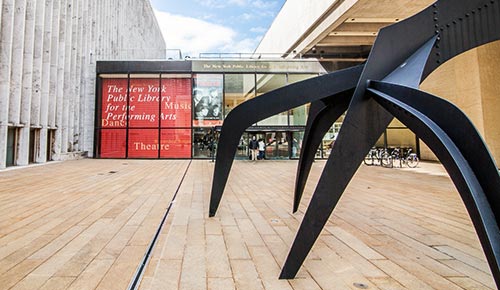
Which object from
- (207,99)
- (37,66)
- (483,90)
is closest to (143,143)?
(207,99)

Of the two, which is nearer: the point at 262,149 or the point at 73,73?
the point at 73,73

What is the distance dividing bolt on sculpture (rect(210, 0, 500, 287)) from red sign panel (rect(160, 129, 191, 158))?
16.4 m

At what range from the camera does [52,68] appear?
563 inches

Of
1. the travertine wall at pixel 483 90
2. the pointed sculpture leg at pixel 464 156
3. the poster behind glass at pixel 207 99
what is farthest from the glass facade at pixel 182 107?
the pointed sculpture leg at pixel 464 156

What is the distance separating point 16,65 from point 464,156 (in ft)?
52.5

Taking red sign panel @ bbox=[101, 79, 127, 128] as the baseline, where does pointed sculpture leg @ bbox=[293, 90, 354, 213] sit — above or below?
below

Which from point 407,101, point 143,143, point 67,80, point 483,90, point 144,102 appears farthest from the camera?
point 144,102

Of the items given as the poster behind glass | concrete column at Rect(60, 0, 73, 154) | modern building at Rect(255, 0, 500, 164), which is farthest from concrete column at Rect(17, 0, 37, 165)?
modern building at Rect(255, 0, 500, 164)

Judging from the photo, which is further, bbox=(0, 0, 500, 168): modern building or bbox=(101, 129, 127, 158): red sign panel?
bbox=(101, 129, 127, 158): red sign panel

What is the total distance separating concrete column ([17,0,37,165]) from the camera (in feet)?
40.3

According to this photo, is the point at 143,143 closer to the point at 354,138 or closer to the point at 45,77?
the point at 45,77

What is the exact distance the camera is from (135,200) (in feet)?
18.0

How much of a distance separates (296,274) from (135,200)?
14.0ft

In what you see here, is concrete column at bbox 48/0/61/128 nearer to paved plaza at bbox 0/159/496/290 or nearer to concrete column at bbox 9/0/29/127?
concrete column at bbox 9/0/29/127
